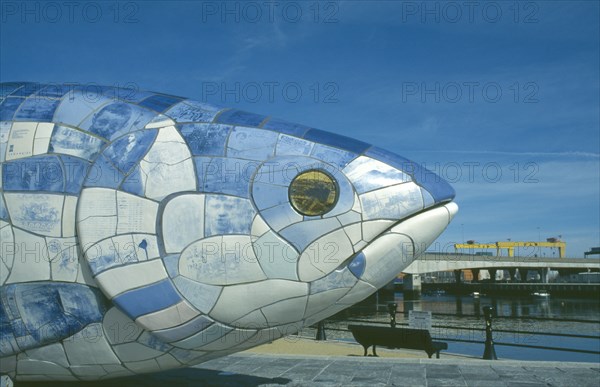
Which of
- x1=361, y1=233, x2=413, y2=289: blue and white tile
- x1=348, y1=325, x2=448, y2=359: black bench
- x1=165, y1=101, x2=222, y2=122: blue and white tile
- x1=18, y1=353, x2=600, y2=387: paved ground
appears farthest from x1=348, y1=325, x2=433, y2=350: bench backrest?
x1=165, y1=101, x2=222, y2=122: blue and white tile

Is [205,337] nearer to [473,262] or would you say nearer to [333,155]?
[333,155]

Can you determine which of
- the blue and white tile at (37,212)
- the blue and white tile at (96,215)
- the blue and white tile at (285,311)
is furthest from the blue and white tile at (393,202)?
the blue and white tile at (37,212)

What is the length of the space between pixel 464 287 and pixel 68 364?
89.4 metres

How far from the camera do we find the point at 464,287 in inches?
3529

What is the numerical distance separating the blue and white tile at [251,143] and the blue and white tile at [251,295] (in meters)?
1.04

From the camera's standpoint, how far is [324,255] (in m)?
4.75

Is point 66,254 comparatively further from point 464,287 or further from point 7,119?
point 464,287

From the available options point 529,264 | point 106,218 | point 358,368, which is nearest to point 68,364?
point 106,218

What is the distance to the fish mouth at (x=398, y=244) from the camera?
190 inches

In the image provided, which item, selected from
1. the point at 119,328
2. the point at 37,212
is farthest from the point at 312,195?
the point at 37,212

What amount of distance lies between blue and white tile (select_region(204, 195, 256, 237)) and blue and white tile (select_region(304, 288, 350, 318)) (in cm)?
80

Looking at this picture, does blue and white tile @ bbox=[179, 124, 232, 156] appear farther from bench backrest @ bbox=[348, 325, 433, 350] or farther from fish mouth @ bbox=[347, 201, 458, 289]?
bench backrest @ bbox=[348, 325, 433, 350]

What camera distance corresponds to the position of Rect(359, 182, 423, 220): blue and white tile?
4.74m

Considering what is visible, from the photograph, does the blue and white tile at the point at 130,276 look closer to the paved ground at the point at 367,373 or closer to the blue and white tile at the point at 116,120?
the blue and white tile at the point at 116,120
